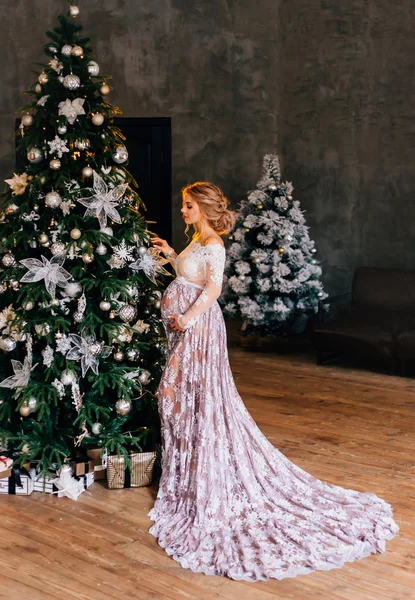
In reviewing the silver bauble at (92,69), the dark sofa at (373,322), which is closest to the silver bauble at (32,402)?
the silver bauble at (92,69)

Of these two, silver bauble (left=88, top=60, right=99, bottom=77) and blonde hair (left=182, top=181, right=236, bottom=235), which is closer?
blonde hair (left=182, top=181, right=236, bottom=235)

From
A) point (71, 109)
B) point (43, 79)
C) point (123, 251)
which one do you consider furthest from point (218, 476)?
point (43, 79)

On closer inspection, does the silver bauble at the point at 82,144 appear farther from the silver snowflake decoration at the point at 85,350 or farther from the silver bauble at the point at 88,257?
the silver snowflake decoration at the point at 85,350

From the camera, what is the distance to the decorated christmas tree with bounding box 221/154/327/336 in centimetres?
888

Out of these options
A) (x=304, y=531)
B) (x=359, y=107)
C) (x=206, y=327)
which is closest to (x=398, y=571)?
(x=304, y=531)

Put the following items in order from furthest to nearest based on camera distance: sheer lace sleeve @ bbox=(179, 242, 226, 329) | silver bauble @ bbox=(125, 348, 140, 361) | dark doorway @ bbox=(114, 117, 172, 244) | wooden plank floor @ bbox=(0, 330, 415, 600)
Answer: dark doorway @ bbox=(114, 117, 172, 244) < silver bauble @ bbox=(125, 348, 140, 361) < sheer lace sleeve @ bbox=(179, 242, 226, 329) < wooden plank floor @ bbox=(0, 330, 415, 600)

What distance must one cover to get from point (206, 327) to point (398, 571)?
1740mm

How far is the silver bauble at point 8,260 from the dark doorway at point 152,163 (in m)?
5.12

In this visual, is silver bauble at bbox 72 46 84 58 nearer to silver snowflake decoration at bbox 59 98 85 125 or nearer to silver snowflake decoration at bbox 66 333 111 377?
silver snowflake decoration at bbox 59 98 85 125

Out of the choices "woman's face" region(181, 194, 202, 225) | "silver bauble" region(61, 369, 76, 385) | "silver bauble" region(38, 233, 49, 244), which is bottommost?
"silver bauble" region(61, 369, 76, 385)

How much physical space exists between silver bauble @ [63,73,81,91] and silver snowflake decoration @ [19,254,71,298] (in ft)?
3.40

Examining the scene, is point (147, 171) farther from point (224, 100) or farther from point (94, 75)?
point (94, 75)

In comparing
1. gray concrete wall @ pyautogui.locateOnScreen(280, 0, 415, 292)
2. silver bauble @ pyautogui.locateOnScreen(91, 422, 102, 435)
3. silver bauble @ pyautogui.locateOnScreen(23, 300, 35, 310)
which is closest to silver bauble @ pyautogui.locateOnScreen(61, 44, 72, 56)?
silver bauble @ pyautogui.locateOnScreen(23, 300, 35, 310)

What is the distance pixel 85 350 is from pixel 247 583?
1790mm
